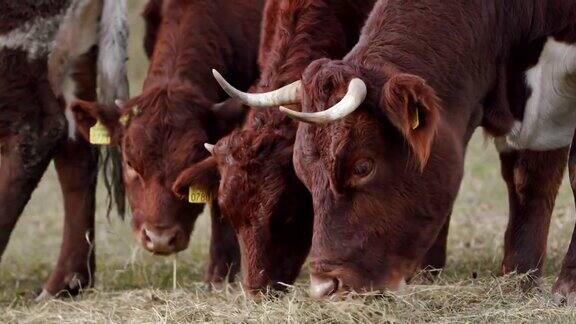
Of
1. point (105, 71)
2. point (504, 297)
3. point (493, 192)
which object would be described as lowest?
point (493, 192)

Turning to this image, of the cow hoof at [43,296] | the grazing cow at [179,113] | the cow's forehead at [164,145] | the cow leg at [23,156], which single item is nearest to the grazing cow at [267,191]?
the grazing cow at [179,113]

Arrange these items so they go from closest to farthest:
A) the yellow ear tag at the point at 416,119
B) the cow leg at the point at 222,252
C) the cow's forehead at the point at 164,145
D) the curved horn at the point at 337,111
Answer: the curved horn at the point at 337,111 → the yellow ear tag at the point at 416,119 → the cow's forehead at the point at 164,145 → the cow leg at the point at 222,252

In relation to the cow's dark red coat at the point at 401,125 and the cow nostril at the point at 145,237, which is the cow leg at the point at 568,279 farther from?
the cow nostril at the point at 145,237

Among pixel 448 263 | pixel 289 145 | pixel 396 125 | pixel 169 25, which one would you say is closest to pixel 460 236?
pixel 448 263

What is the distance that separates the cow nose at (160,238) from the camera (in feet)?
23.7

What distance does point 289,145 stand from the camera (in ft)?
20.6

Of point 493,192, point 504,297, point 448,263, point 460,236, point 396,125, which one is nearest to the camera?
point 396,125

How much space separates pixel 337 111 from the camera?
Result: 5.33m

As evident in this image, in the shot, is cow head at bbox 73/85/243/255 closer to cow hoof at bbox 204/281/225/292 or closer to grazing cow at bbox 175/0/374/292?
cow hoof at bbox 204/281/225/292

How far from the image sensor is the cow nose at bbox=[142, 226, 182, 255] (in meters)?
7.21

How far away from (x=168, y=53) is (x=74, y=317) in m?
1.85

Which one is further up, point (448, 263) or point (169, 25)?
point (169, 25)

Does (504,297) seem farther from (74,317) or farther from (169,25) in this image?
(169,25)

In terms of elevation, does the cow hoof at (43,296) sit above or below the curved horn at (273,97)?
below
